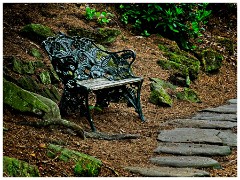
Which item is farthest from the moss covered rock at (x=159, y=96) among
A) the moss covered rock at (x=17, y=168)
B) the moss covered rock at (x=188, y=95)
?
the moss covered rock at (x=17, y=168)

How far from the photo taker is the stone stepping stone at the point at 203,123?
238 inches

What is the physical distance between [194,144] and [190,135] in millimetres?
400

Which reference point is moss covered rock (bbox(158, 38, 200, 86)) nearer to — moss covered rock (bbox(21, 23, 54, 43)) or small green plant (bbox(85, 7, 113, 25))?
small green plant (bbox(85, 7, 113, 25))

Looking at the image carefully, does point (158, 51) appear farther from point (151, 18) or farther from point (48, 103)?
point (48, 103)

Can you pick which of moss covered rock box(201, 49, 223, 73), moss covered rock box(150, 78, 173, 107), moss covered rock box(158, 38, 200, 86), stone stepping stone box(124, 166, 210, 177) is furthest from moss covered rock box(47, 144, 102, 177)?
moss covered rock box(201, 49, 223, 73)

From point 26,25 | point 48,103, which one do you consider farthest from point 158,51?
point 48,103

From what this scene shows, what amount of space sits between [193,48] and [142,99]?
3.28 metres

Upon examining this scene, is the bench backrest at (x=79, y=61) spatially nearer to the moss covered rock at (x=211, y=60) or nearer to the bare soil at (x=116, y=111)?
the bare soil at (x=116, y=111)

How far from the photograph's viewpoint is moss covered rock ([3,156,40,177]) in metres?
3.39

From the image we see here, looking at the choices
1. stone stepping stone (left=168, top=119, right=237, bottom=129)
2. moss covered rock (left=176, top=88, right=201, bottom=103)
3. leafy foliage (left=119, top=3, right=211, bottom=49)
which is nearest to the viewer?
stone stepping stone (left=168, top=119, right=237, bottom=129)

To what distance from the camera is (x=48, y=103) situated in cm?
505

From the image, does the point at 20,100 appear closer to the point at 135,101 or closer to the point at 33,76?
the point at 33,76

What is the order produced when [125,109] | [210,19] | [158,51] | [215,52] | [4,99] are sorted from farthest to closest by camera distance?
1. [210,19]
2. [215,52]
3. [158,51]
4. [125,109]
5. [4,99]

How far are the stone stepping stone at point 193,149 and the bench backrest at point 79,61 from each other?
5.10 feet
